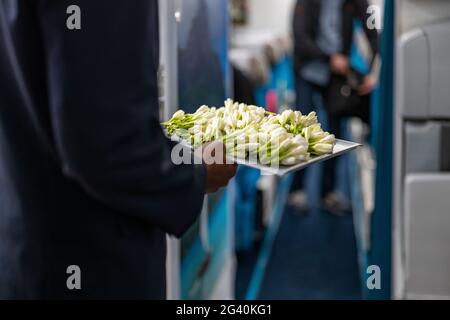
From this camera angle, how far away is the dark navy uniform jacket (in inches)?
37.4

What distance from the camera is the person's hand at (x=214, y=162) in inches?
45.0

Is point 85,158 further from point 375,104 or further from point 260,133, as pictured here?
point 375,104

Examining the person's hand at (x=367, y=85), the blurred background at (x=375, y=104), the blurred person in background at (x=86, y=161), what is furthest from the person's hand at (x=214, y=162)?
the person's hand at (x=367, y=85)

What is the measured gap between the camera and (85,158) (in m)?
0.97

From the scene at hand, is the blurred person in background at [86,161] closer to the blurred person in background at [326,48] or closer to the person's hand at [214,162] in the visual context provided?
the person's hand at [214,162]

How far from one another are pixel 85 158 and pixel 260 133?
1.19 ft

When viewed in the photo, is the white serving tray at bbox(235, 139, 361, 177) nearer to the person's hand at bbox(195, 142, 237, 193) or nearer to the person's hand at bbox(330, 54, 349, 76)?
the person's hand at bbox(195, 142, 237, 193)

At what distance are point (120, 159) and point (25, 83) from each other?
0.60 feet

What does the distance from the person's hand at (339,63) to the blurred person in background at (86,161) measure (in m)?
0.78

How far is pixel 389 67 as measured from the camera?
6.56ft

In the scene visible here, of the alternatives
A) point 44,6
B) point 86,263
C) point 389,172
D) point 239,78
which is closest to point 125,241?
point 86,263

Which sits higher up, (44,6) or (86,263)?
(44,6)

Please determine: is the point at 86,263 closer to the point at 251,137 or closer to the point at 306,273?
the point at 251,137

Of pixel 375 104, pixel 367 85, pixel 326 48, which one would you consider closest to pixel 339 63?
pixel 326 48
